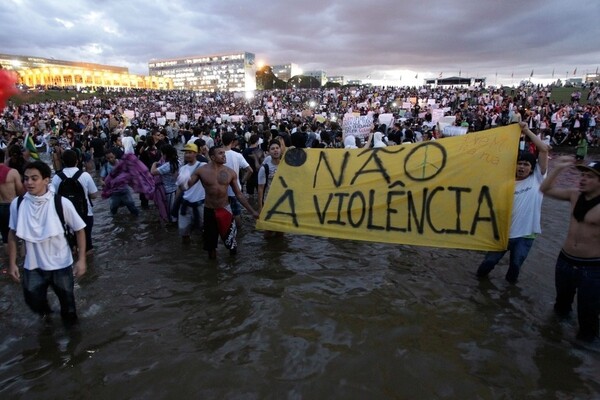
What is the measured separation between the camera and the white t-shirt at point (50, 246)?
3189 millimetres

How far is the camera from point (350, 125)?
38.5 feet

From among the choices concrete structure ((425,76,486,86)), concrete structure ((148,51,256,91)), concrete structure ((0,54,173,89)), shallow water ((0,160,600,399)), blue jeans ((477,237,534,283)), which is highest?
concrete structure ((148,51,256,91))

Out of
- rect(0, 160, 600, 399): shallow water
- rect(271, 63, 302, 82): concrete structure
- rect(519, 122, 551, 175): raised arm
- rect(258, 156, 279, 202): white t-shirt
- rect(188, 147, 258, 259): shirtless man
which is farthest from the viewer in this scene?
rect(271, 63, 302, 82): concrete structure

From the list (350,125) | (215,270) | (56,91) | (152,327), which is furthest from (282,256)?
(56,91)

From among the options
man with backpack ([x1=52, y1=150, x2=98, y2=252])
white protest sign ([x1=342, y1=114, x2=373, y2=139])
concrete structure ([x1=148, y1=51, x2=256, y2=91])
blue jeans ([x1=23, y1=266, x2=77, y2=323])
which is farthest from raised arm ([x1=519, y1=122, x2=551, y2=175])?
concrete structure ([x1=148, y1=51, x2=256, y2=91])

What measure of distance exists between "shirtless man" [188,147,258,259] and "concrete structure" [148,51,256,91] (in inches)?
6513

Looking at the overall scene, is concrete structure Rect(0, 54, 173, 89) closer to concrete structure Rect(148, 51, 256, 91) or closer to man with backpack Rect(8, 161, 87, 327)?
concrete structure Rect(148, 51, 256, 91)

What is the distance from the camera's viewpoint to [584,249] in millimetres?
3107

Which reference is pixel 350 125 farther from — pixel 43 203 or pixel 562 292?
pixel 43 203

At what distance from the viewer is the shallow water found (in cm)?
295

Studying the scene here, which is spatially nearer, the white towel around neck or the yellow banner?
the white towel around neck

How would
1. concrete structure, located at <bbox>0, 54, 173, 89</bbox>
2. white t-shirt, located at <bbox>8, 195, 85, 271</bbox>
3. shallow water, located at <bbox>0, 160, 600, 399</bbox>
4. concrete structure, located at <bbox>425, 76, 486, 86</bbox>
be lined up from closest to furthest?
shallow water, located at <bbox>0, 160, 600, 399</bbox> → white t-shirt, located at <bbox>8, 195, 85, 271</bbox> → concrete structure, located at <bbox>425, 76, 486, 86</bbox> → concrete structure, located at <bbox>0, 54, 173, 89</bbox>

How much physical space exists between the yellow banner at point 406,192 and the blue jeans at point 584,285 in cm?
72

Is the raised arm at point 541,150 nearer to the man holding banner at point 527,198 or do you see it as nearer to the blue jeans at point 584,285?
the man holding banner at point 527,198
